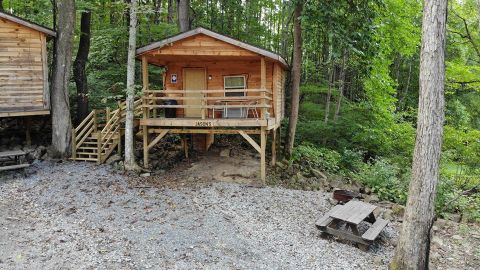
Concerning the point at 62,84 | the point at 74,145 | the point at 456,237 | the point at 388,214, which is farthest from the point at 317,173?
the point at 62,84

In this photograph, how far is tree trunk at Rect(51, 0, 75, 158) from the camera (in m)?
12.9

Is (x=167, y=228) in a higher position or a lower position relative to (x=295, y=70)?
lower

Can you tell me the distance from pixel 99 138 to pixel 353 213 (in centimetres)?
885

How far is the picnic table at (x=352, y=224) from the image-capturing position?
7.79 meters

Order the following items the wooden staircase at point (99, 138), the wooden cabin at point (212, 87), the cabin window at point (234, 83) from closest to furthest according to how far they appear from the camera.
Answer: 1. the wooden cabin at point (212, 87)
2. the wooden staircase at point (99, 138)
3. the cabin window at point (234, 83)

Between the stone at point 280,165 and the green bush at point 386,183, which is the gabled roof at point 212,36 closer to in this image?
the stone at point 280,165

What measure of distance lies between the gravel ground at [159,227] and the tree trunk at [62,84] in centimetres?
190

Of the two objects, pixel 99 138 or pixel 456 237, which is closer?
pixel 456 237

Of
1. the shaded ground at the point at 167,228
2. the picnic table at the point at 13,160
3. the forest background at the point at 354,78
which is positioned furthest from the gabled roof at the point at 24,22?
the shaded ground at the point at 167,228

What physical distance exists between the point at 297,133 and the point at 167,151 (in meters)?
7.26

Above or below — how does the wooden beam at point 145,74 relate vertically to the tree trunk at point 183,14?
below

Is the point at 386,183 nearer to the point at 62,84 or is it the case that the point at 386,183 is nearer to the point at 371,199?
the point at 371,199

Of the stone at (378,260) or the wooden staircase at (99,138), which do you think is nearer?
the stone at (378,260)

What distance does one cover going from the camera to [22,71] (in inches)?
488
